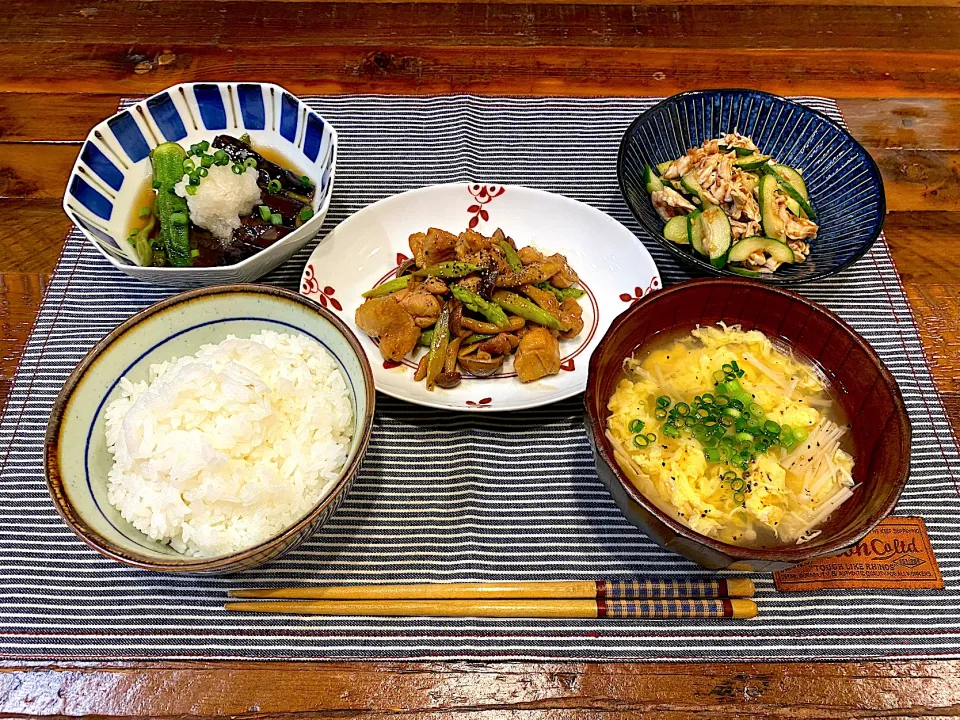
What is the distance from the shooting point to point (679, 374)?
2023mm

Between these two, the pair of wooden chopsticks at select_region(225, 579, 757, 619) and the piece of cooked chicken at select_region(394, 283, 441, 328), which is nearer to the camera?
the pair of wooden chopsticks at select_region(225, 579, 757, 619)

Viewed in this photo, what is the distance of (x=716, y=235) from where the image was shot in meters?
2.52

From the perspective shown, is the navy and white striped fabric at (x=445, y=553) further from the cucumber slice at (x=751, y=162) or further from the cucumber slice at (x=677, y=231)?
the cucumber slice at (x=751, y=162)

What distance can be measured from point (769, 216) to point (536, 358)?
114 centimetres

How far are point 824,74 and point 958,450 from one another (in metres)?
2.38

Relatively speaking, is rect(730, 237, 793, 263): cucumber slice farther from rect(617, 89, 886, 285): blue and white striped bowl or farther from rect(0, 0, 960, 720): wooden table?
rect(0, 0, 960, 720): wooden table

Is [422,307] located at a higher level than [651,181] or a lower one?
lower

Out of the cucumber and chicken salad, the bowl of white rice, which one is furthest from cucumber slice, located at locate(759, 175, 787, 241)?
the bowl of white rice

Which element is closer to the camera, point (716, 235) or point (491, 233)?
point (716, 235)

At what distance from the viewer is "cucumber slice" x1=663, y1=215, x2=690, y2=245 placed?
2.59 m

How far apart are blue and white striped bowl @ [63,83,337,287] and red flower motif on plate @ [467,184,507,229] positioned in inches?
23.6

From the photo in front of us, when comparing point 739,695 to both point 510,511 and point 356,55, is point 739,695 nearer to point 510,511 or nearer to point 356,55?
point 510,511

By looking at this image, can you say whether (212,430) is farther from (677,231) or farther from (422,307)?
(677,231)

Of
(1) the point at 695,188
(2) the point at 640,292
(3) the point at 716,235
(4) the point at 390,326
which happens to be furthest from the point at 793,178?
(4) the point at 390,326
